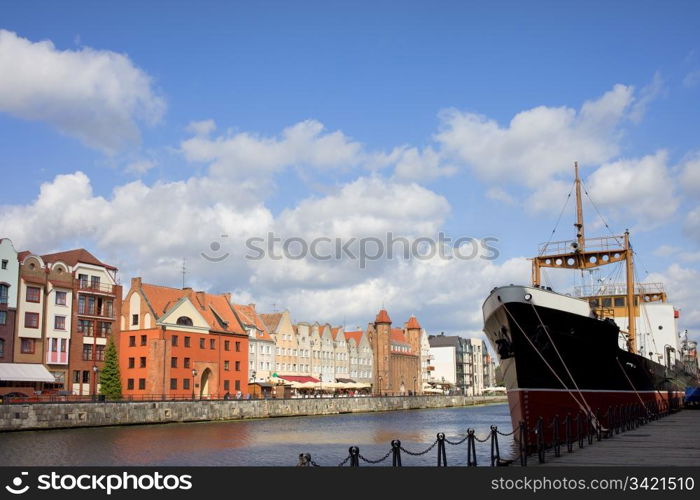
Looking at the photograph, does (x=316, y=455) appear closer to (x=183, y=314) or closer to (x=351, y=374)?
(x=183, y=314)

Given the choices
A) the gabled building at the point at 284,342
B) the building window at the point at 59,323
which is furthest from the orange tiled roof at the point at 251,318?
the building window at the point at 59,323

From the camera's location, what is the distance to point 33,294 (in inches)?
2425

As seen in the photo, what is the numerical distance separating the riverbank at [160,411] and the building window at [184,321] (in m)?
11.5

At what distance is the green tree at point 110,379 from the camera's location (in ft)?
207

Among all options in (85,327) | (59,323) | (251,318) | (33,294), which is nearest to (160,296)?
(85,327)

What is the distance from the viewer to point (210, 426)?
57.5 metres

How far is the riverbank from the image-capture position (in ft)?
157

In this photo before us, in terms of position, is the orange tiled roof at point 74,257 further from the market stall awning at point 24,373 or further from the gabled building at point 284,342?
the gabled building at point 284,342

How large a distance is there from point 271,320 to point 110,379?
35.8 metres

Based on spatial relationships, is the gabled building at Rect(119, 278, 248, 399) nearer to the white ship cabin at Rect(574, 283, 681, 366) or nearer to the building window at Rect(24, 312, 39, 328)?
the building window at Rect(24, 312, 39, 328)

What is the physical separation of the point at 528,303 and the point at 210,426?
37008mm

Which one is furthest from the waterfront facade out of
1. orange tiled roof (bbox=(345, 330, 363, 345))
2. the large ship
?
the large ship

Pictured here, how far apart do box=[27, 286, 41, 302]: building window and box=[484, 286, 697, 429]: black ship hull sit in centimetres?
4509
